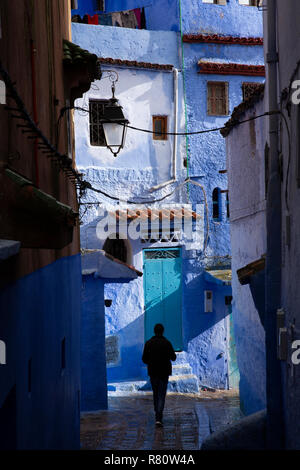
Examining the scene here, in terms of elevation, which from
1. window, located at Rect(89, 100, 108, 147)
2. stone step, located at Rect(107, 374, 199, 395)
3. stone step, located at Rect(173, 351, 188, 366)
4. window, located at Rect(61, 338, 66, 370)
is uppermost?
window, located at Rect(89, 100, 108, 147)

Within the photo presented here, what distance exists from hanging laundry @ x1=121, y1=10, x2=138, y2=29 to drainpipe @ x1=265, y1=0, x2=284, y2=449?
15674 mm

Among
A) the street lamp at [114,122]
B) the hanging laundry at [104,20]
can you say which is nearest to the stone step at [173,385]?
the street lamp at [114,122]

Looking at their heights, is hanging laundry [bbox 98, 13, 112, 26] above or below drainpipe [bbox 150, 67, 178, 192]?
above

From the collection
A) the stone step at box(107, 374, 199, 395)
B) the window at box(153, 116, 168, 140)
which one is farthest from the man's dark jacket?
the window at box(153, 116, 168, 140)

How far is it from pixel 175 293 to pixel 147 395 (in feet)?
12.6

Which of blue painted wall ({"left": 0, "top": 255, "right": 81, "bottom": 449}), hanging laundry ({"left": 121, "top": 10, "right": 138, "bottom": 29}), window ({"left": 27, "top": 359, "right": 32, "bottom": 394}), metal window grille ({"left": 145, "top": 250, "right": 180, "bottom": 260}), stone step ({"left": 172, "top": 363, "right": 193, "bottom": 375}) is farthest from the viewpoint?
hanging laundry ({"left": 121, "top": 10, "right": 138, "bottom": 29})

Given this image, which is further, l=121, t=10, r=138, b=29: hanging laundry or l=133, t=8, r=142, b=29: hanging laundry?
l=121, t=10, r=138, b=29: hanging laundry

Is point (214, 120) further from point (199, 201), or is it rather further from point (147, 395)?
point (147, 395)

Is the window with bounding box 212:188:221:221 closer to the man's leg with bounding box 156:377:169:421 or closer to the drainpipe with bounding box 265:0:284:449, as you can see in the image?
the man's leg with bounding box 156:377:169:421

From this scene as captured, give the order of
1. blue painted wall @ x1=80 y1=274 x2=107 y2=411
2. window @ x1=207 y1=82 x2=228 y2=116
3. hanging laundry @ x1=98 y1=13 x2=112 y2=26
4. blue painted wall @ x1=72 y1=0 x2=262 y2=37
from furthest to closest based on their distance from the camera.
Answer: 1. hanging laundry @ x1=98 y1=13 x2=112 y2=26
2. window @ x1=207 y1=82 x2=228 y2=116
3. blue painted wall @ x1=72 y1=0 x2=262 y2=37
4. blue painted wall @ x1=80 y1=274 x2=107 y2=411

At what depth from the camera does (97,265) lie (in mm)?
14578

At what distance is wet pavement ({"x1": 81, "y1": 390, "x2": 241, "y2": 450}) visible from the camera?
10758 mm

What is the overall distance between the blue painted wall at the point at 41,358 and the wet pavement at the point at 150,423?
129cm

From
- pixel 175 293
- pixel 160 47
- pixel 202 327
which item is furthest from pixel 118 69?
pixel 202 327
